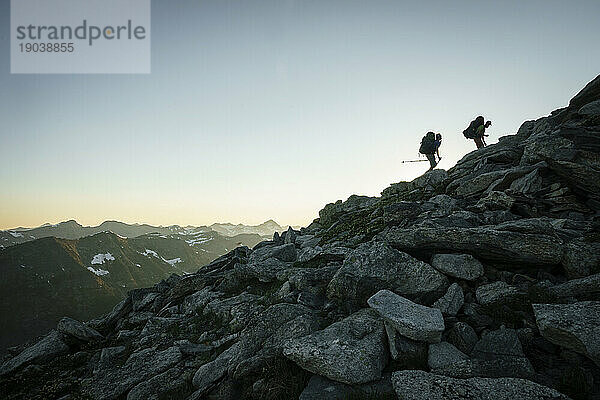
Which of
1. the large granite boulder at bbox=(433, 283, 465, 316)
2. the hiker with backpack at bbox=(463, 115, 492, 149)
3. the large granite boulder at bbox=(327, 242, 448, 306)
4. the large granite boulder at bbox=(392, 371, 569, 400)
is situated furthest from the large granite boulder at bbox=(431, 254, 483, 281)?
the hiker with backpack at bbox=(463, 115, 492, 149)

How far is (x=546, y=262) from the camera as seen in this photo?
9.32 m

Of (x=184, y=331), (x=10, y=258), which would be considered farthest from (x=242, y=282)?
(x=10, y=258)

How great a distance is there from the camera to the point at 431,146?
94.9 ft

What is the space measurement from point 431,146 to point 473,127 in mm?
5583

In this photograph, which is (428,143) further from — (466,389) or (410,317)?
(466,389)

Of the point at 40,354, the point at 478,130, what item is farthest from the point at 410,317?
the point at 478,130

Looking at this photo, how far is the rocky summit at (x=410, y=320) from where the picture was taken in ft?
21.5

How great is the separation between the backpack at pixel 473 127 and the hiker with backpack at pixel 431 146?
3887 mm

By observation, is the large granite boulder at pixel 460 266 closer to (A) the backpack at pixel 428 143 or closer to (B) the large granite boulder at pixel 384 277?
(B) the large granite boulder at pixel 384 277

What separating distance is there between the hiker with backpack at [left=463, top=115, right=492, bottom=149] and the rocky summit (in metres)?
10.5

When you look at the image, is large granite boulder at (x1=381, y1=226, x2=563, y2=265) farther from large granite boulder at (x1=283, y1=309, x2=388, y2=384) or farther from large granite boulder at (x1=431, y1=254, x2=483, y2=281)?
Answer: large granite boulder at (x1=283, y1=309, x2=388, y2=384)

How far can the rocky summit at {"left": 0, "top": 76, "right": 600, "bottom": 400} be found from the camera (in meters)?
6.55

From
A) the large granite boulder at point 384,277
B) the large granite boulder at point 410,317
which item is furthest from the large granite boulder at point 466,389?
the large granite boulder at point 384,277

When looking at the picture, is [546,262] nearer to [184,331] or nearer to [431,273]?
[431,273]
